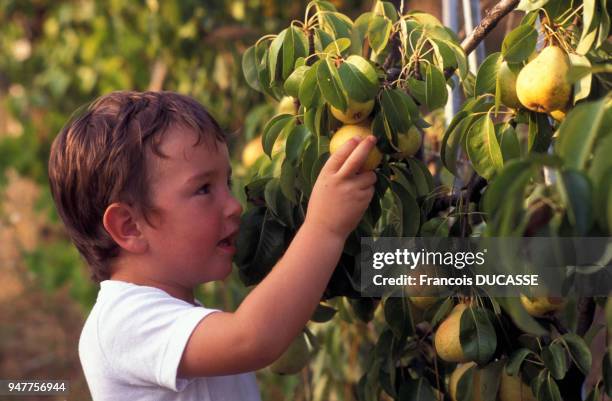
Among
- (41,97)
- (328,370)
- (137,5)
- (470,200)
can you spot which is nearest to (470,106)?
(470,200)

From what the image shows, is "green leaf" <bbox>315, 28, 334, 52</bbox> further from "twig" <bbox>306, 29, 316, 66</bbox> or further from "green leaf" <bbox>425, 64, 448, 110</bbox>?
"green leaf" <bbox>425, 64, 448, 110</bbox>

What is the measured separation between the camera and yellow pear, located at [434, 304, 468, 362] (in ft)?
3.70

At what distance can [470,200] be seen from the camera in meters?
1.16

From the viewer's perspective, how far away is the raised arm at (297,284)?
3.31 ft

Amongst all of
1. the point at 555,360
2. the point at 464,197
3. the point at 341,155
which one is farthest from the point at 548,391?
the point at 341,155

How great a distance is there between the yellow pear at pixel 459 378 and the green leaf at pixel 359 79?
1.27ft

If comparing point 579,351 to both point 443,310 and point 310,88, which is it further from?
point 310,88

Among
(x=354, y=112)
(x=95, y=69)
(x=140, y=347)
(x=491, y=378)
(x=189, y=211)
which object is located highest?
(x=354, y=112)

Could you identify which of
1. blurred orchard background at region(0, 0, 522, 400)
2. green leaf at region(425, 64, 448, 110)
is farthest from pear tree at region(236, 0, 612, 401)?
blurred orchard background at region(0, 0, 522, 400)

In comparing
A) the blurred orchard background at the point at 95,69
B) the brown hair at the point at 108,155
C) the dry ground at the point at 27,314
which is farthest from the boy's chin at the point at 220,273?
the dry ground at the point at 27,314

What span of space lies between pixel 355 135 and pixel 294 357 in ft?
1.47

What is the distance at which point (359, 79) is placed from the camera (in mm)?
1002

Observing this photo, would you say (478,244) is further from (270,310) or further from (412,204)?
(270,310)

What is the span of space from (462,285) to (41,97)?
2.84 meters
